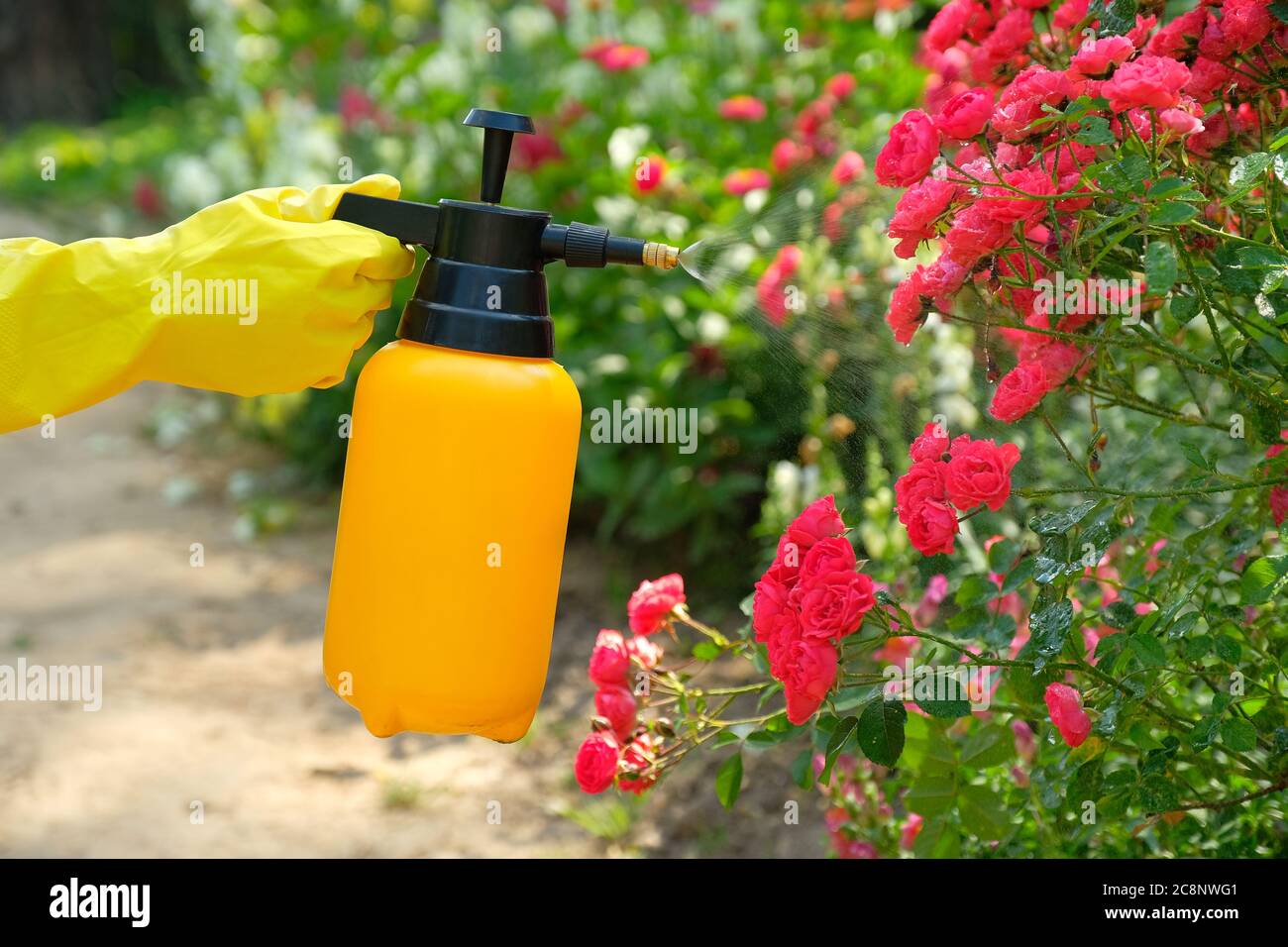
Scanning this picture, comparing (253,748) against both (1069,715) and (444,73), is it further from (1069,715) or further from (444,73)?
(444,73)

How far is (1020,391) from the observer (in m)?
1.15

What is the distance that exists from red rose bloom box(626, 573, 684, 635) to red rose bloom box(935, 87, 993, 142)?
0.59 meters

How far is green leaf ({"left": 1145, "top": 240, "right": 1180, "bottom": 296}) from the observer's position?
0.97 meters

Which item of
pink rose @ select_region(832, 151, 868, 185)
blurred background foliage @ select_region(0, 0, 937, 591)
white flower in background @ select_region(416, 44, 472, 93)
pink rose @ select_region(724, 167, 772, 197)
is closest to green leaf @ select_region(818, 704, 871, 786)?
blurred background foliage @ select_region(0, 0, 937, 591)

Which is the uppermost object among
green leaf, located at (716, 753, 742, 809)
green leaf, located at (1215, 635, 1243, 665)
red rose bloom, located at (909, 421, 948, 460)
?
red rose bloom, located at (909, 421, 948, 460)

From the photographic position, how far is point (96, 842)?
7.93 ft

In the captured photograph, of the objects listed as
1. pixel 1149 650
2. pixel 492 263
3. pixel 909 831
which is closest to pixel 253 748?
pixel 909 831

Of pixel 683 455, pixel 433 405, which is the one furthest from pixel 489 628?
pixel 683 455

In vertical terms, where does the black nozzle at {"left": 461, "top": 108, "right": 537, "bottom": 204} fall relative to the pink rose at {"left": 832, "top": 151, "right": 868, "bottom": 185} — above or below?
below

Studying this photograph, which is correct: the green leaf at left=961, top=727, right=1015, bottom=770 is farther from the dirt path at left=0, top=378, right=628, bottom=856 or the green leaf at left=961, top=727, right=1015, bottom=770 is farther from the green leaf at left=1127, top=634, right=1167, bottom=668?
the dirt path at left=0, top=378, right=628, bottom=856

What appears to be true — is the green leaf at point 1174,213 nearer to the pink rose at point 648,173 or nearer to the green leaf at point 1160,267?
the green leaf at point 1160,267

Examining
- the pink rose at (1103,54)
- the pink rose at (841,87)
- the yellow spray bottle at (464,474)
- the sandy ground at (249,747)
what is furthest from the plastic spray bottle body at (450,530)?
the pink rose at (841,87)

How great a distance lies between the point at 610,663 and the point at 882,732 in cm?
36
